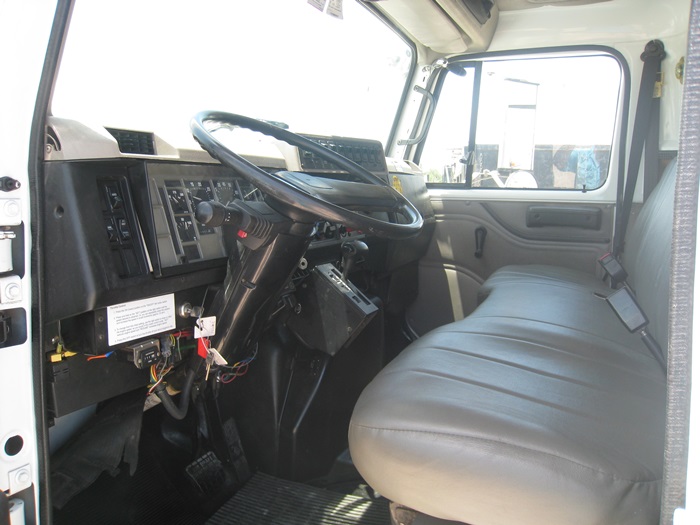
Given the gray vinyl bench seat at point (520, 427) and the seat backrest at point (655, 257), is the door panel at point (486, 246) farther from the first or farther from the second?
the gray vinyl bench seat at point (520, 427)

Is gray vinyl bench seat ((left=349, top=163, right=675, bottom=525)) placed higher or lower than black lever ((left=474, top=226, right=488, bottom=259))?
lower

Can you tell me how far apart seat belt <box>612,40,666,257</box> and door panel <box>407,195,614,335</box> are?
0.41ft

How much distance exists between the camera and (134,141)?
1219 millimetres

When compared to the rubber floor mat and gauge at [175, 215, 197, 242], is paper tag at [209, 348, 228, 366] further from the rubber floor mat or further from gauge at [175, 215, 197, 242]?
the rubber floor mat

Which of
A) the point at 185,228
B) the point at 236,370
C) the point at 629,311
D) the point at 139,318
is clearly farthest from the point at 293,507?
the point at 629,311

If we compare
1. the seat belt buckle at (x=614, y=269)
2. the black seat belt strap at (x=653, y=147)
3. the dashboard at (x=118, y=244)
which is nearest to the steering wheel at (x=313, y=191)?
the dashboard at (x=118, y=244)

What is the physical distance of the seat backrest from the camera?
4.28 ft

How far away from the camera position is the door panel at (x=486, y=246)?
2.59 meters

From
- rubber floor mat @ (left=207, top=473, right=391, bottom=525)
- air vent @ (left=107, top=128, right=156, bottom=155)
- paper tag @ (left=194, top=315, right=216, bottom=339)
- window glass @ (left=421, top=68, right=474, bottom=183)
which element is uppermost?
window glass @ (left=421, top=68, right=474, bottom=183)

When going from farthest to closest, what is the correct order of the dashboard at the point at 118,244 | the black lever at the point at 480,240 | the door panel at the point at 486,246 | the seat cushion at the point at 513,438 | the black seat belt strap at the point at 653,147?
the black lever at the point at 480,240 → the door panel at the point at 486,246 → the black seat belt strap at the point at 653,147 → the dashboard at the point at 118,244 → the seat cushion at the point at 513,438

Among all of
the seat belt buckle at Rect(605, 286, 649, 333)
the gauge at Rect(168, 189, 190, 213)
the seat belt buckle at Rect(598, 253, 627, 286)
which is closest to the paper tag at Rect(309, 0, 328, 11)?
the gauge at Rect(168, 189, 190, 213)

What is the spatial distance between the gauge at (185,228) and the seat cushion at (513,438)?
21.0 inches

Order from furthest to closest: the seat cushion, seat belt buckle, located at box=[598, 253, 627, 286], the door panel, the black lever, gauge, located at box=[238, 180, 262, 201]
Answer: the black lever < the door panel < seat belt buckle, located at box=[598, 253, 627, 286] < gauge, located at box=[238, 180, 262, 201] < the seat cushion

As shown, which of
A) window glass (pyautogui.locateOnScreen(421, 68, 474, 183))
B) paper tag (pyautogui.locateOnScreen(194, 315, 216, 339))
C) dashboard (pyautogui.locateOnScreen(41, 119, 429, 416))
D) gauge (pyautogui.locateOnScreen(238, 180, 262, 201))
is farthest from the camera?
window glass (pyautogui.locateOnScreen(421, 68, 474, 183))
